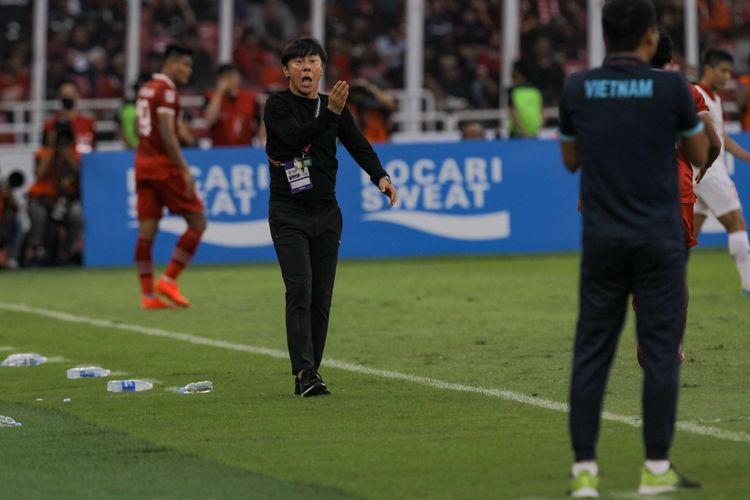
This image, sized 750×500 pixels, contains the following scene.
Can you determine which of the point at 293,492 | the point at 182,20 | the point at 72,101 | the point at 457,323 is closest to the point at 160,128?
the point at 457,323

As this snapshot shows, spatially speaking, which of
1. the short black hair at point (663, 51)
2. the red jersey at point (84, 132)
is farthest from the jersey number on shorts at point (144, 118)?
the red jersey at point (84, 132)

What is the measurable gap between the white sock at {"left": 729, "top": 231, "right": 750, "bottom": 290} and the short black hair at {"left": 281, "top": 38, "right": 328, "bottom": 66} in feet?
19.4

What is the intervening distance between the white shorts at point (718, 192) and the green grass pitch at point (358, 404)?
823 mm

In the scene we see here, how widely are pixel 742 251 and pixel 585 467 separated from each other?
866cm

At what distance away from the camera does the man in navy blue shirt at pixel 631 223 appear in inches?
248

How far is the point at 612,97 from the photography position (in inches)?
248

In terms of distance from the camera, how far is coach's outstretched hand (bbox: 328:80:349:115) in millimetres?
9270

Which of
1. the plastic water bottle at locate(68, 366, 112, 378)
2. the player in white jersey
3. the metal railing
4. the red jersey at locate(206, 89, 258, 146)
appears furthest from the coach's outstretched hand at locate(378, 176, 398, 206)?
the metal railing

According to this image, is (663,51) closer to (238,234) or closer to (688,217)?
(688,217)

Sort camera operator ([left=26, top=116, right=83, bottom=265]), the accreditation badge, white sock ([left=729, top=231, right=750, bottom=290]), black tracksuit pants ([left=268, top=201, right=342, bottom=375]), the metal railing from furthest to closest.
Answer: the metal railing < camera operator ([left=26, top=116, right=83, bottom=265]) < white sock ([left=729, top=231, right=750, bottom=290]) < the accreditation badge < black tracksuit pants ([left=268, top=201, right=342, bottom=375])

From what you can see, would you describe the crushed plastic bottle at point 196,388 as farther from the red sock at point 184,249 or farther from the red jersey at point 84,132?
the red jersey at point 84,132

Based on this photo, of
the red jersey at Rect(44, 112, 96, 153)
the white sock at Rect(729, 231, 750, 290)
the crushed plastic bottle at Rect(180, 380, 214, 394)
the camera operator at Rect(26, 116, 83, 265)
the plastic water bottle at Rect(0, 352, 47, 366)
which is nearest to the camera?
the crushed plastic bottle at Rect(180, 380, 214, 394)

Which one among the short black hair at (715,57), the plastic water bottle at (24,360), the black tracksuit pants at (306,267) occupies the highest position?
the short black hair at (715,57)

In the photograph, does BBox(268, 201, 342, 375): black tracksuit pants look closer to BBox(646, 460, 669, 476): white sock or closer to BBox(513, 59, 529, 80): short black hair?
BBox(646, 460, 669, 476): white sock
